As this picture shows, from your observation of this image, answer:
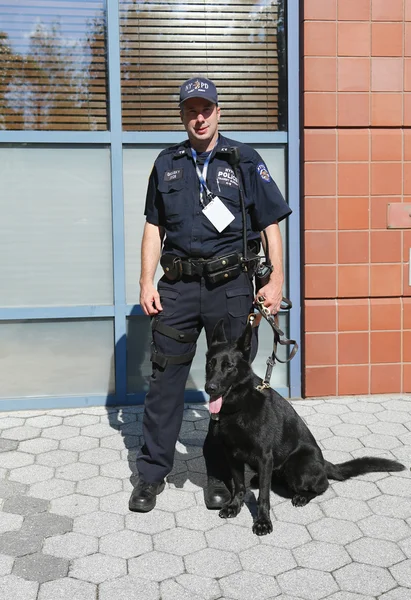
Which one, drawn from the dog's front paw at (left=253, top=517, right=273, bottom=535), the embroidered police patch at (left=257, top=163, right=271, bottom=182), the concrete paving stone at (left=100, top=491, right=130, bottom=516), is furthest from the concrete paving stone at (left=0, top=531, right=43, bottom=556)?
the embroidered police patch at (left=257, top=163, right=271, bottom=182)

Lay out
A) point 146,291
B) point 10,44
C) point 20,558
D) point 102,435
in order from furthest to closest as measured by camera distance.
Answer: point 10,44 → point 102,435 → point 146,291 → point 20,558

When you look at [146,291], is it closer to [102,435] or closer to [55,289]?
[102,435]

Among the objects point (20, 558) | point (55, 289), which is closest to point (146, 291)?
point (20, 558)

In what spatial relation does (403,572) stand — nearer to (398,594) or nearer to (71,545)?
(398,594)

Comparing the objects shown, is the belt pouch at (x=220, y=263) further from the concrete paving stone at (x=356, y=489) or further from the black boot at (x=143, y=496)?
the concrete paving stone at (x=356, y=489)

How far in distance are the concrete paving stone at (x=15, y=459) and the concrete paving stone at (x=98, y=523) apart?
2.96 feet

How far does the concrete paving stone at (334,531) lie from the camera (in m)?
3.19

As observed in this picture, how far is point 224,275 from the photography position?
3551 millimetres

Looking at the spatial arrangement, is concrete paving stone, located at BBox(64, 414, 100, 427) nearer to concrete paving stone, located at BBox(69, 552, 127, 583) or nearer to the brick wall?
the brick wall

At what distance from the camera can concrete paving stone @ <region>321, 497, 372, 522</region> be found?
3430mm

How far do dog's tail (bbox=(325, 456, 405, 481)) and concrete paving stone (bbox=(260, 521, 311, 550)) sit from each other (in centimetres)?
47

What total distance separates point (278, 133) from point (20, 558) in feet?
12.2

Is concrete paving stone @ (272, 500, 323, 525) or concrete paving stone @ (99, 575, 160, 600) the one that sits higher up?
concrete paving stone @ (272, 500, 323, 525)

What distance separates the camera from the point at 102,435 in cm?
472
